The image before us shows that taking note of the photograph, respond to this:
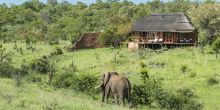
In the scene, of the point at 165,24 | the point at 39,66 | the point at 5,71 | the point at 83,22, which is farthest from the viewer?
the point at 83,22

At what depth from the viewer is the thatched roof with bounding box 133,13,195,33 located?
5597 cm

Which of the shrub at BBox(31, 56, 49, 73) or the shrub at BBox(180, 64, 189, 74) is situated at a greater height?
the shrub at BBox(31, 56, 49, 73)

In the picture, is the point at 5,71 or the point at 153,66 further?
the point at 153,66

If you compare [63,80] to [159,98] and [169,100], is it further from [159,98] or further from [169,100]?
[169,100]

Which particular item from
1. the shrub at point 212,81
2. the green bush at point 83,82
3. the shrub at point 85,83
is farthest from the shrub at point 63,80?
the shrub at point 212,81

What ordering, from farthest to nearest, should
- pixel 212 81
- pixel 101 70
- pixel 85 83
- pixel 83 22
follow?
pixel 83 22 < pixel 101 70 < pixel 212 81 < pixel 85 83

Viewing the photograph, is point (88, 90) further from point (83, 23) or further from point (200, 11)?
point (83, 23)

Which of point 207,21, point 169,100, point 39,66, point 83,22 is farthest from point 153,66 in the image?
point 83,22

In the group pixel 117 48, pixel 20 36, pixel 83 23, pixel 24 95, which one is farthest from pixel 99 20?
pixel 24 95

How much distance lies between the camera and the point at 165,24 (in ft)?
188

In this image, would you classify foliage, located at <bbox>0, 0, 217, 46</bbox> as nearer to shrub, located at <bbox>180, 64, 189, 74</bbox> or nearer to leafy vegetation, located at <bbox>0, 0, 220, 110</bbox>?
leafy vegetation, located at <bbox>0, 0, 220, 110</bbox>

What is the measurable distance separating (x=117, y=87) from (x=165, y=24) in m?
36.8

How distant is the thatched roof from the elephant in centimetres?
3365

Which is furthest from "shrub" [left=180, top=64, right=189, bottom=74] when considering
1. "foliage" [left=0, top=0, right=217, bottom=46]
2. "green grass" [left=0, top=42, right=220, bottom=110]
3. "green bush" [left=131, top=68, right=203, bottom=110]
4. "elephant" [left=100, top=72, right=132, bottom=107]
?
"elephant" [left=100, top=72, right=132, bottom=107]
